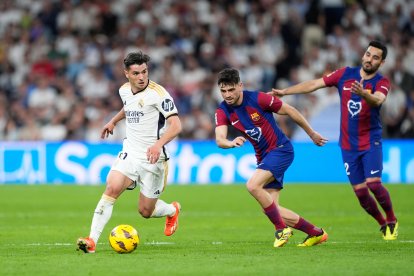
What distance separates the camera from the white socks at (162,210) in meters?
12.0

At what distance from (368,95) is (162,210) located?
297 centimetres

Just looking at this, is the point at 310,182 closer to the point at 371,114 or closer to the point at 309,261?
the point at 371,114

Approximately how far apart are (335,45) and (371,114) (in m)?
14.0

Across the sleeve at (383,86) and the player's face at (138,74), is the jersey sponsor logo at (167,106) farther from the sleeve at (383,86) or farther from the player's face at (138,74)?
the sleeve at (383,86)

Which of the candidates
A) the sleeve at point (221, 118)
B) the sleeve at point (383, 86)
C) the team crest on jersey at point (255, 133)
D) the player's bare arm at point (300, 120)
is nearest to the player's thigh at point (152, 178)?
the sleeve at point (221, 118)

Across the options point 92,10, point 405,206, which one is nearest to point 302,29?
point 92,10

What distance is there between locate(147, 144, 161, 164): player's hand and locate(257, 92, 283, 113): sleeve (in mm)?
1461

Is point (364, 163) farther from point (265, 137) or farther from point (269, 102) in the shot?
point (269, 102)

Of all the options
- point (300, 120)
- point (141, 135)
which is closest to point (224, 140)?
point (300, 120)

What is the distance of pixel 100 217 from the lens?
1085cm

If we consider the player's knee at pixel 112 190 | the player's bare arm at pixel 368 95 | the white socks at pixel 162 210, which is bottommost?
the white socks at pixel 162 210

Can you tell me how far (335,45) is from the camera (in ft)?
84.9

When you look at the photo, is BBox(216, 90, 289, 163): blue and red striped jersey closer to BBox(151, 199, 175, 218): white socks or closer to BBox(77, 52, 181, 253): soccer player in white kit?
BBox(77, 52, 181, 253): soccer player in white kit

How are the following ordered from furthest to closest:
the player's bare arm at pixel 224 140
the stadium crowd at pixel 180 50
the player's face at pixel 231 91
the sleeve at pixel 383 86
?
the stadium crowd at pixel 180 50 → the sleeve at pixel 383 86 → the player's face at pixel 231 91 → the player's bare arm at pixel 224 140
